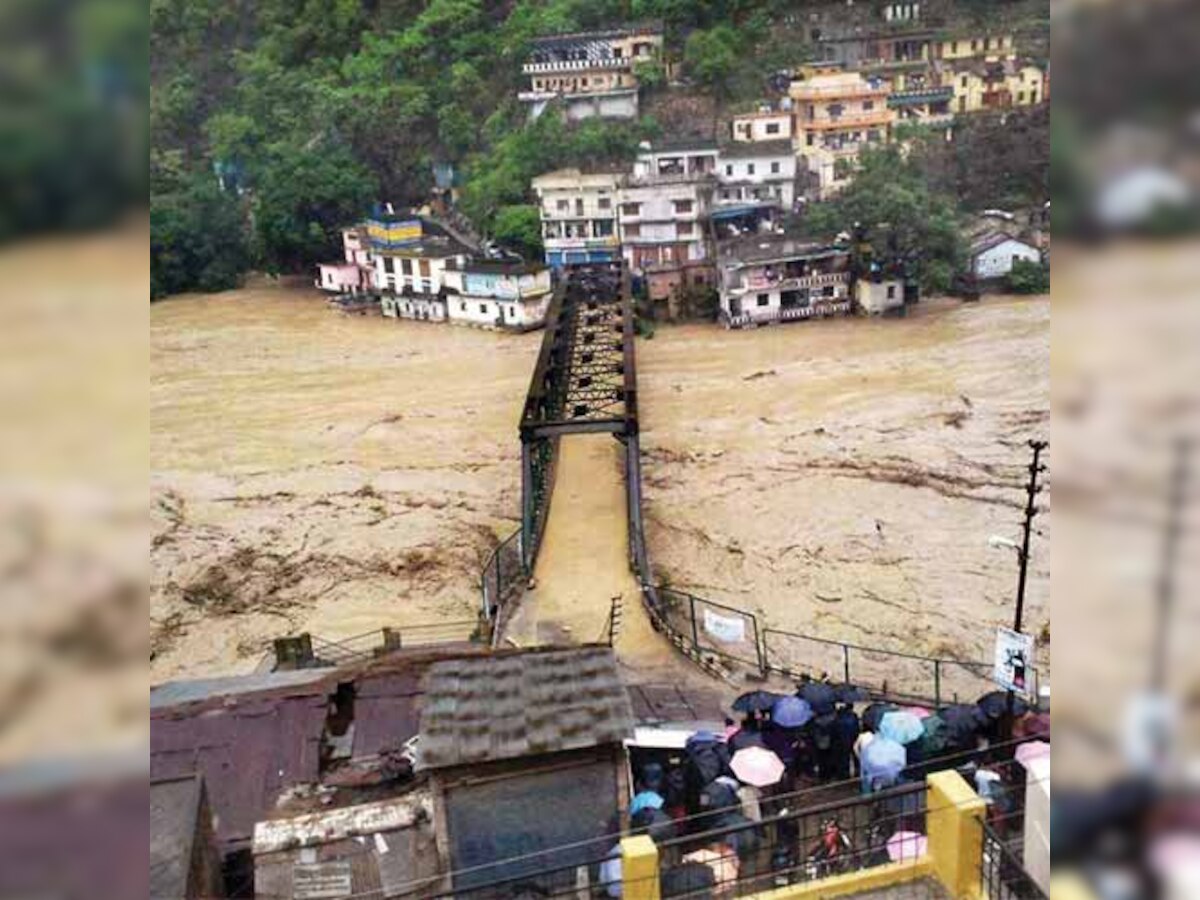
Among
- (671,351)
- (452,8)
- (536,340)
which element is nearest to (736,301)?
(671,351)

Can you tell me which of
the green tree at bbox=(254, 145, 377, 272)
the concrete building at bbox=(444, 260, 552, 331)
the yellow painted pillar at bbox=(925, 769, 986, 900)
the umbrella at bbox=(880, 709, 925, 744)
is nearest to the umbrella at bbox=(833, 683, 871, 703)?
the umbrella at bbox=(880, 709, 925, 744)

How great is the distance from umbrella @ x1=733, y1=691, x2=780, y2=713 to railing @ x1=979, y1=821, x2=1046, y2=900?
3.41m

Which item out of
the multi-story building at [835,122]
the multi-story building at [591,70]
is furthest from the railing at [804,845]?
the multi-story building at [591,70]

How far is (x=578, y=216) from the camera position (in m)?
31.7

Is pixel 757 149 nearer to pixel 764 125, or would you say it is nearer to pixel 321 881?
pixel 764 125

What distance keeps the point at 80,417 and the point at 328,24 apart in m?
41.1

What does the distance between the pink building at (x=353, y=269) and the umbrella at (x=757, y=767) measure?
2639cm

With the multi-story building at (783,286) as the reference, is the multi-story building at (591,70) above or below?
above

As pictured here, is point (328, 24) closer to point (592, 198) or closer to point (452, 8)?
point (452, 8)

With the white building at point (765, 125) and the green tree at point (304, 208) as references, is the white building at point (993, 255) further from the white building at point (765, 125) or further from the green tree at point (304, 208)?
the green tree at point (304, 208)

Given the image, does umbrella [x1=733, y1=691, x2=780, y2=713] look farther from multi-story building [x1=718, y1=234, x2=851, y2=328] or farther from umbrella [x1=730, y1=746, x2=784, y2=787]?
multi-story building [x1=718, y1=234, x2=851, y2=328]

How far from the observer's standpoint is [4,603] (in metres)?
1.03

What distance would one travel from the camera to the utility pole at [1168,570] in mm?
966

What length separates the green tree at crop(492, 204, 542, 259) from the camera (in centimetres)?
3225
